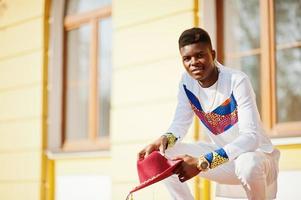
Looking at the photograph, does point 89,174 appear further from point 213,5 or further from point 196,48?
point 196,48

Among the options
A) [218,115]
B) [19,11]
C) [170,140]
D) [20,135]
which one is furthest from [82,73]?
[218,115]

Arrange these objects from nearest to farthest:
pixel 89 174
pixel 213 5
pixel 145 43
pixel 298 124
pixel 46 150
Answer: pixel 298 124, pixel 213 5, pixel 145 43, pixel 89 174, pixel 46 150

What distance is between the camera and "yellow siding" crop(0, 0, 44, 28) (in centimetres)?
696

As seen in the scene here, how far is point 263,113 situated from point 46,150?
2.71 metres

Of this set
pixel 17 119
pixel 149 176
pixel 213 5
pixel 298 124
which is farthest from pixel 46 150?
pixel 149 176

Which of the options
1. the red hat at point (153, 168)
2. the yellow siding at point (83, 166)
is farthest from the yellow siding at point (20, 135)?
the red hat at point (153, 168)

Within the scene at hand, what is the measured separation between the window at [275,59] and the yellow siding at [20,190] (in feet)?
8.87

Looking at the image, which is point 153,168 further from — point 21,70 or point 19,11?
point 19,11

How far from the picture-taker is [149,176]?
10.8 feet

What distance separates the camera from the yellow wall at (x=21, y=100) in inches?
269

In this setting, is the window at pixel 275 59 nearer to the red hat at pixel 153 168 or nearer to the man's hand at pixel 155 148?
the man's hand at pixel 155 148

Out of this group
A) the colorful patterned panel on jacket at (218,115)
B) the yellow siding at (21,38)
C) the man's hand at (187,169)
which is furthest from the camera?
the yellow siding at (21,38)

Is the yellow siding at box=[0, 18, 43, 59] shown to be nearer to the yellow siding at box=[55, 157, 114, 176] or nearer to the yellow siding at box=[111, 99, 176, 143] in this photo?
the yellow siding at box=[55, 157, 114, 176]

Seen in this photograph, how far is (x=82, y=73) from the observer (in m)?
6.82
